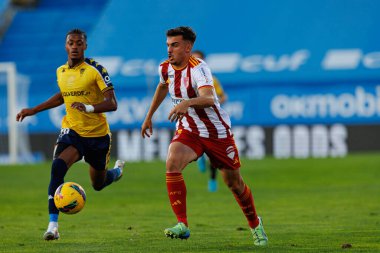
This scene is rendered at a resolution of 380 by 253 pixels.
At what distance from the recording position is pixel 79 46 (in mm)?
10789

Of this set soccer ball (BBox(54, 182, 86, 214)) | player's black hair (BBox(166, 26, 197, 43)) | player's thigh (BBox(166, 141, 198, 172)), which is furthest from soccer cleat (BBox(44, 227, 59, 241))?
player's black hair (BBox(166, 26, 197, 43))

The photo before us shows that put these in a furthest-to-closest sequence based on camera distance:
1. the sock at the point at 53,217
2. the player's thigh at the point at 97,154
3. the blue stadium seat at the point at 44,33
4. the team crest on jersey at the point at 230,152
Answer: the blue stadium seat at the point at 44,33 < the player's thigh at the point at 97,154 < the sock at the point at 53,217 < the team crest on jersey at the point at 230,152

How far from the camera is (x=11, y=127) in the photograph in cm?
2836

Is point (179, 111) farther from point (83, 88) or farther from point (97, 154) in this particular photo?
point (97, 154)

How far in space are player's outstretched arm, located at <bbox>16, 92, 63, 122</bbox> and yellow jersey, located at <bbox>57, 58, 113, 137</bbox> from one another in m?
0.24

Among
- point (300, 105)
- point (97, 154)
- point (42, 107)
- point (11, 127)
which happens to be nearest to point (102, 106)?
point (42, 107)

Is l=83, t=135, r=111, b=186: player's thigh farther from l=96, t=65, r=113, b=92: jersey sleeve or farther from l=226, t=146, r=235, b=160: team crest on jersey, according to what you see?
l=226, t=146, r=235, b=160: team crest on jersey

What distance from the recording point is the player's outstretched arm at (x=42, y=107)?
36.2 ft

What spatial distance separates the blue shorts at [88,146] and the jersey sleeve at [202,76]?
2.03 meters

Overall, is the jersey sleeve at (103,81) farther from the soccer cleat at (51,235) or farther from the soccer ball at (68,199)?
the soccer cleat at (51,235)

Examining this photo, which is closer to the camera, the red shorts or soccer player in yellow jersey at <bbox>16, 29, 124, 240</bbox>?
the red shorts

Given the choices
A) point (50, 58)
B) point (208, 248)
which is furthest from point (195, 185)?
point (50, 58)

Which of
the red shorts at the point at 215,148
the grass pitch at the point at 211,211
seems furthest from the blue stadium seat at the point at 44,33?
the red shorts at the point at 215,148

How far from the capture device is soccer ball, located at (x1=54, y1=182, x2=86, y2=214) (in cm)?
989
